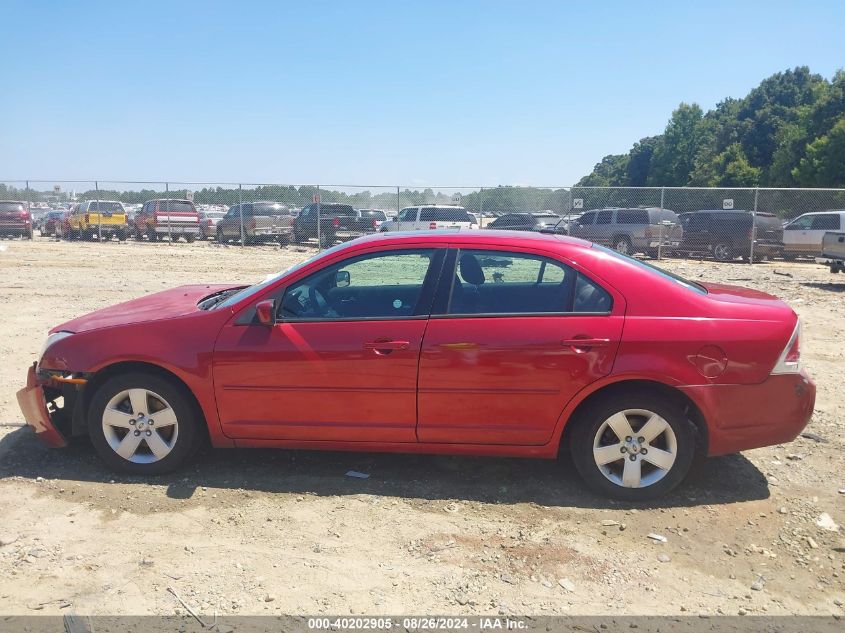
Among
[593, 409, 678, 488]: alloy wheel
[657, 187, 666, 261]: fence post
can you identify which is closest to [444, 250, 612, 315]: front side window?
[593, 409, 678, 488]: alloy wheel

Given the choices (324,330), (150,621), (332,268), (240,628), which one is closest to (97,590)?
(150,621)

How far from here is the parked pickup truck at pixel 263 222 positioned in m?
26.1

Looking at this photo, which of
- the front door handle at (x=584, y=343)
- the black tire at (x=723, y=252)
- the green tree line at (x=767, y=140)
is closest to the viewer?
the front door handle at (x=584, y=343)

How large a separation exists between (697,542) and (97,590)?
10.1 ft

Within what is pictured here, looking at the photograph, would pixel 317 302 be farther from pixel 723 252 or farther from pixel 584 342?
pixel 723 252

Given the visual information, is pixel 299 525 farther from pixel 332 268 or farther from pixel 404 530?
pixel 332 268

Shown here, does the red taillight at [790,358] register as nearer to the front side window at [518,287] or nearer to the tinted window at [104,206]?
the front side window at [518,287]

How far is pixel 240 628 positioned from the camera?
9.92ft

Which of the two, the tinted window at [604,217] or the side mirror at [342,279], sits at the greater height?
the tinted window at [604,217]

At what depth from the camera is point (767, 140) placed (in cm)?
5650

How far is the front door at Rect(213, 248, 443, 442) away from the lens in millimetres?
4195

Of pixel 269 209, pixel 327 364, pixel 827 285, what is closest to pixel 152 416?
pixel 327 364

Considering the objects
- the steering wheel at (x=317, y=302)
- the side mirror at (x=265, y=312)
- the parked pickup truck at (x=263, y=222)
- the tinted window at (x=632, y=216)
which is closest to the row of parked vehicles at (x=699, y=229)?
the tinted window at (x=632, y=216)

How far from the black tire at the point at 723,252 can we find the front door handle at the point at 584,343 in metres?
20.1
